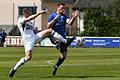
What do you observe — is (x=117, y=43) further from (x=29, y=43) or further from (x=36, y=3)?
(x=29, y=43)

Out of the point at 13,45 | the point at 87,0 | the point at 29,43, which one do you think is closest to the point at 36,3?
the point at 87,0

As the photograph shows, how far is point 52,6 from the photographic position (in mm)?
76125

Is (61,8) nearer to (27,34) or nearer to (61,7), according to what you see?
(61,7)

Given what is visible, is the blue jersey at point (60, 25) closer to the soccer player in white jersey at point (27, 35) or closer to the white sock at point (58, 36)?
the white sock at point (58, 36)

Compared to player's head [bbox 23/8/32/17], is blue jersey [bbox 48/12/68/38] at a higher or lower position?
lower

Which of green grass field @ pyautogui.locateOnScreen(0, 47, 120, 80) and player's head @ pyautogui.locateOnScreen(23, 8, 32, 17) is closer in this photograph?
player's head @ pyautogui.locateOnScreen(23, 8, 32, 17)

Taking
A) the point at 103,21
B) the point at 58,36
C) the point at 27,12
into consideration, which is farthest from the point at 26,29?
the point at 103,21

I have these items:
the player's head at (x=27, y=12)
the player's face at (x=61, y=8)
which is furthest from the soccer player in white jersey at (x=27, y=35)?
the player's face at (x=61, y=8)

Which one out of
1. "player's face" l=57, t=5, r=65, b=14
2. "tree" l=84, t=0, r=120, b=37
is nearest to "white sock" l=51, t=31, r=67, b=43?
"player's face" l=57, t=5, r=65, b=14

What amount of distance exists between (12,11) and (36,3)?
3.60 meters

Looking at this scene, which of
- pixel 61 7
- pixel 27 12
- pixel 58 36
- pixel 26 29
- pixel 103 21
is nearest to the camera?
pixel 27 12

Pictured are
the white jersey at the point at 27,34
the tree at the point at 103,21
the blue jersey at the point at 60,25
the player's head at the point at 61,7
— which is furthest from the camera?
the tree at the point at 103,21

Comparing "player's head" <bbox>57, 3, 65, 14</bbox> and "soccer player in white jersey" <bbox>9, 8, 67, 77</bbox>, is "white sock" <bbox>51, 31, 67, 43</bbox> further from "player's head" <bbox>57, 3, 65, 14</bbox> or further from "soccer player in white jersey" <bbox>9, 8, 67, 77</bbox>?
"player's head" <bbox>57, 3, 65, 14</bbox>

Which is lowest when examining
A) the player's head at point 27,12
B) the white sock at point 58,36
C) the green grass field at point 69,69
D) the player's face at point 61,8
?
the green grass field at point 69,69
